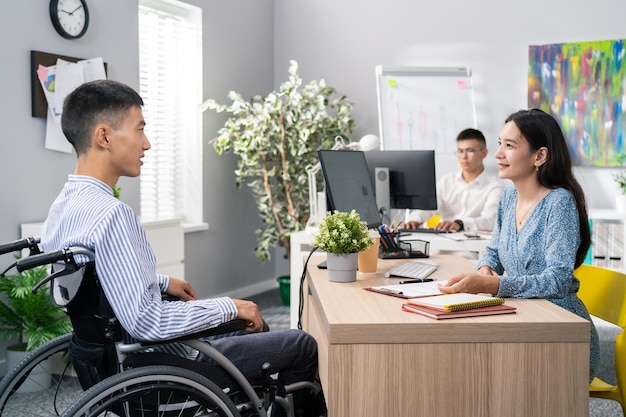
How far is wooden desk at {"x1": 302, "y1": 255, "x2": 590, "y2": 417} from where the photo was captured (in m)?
1.73

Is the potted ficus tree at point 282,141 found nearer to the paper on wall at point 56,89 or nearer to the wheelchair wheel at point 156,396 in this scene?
the paper on wall at point 56,89

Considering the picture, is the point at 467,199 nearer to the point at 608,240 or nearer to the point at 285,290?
the point at 608,240

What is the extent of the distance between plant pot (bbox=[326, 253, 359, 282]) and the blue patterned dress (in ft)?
1.56

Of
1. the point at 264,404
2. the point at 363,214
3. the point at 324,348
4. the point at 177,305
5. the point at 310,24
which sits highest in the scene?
the point at 310,24

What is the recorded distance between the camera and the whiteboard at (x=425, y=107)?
17.6 ft

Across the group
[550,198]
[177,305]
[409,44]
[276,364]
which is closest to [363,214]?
[550,198]

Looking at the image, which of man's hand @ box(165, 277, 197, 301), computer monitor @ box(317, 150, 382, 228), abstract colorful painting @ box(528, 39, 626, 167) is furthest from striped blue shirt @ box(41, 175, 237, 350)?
abstract colorful painting @ box(528, 39, 626, 167)

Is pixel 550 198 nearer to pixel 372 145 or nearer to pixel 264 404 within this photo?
pixel 264 404

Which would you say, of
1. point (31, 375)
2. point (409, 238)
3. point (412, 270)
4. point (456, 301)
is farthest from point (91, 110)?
point (409, 238)

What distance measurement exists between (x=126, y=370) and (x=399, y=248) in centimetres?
142

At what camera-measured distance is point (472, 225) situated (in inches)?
162

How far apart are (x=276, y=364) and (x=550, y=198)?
990 millimetres

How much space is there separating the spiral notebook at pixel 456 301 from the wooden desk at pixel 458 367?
0.05 meters

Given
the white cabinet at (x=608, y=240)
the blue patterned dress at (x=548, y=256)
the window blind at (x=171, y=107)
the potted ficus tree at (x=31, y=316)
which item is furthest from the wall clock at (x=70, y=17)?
the white cabinet at (x=608, y=240)
